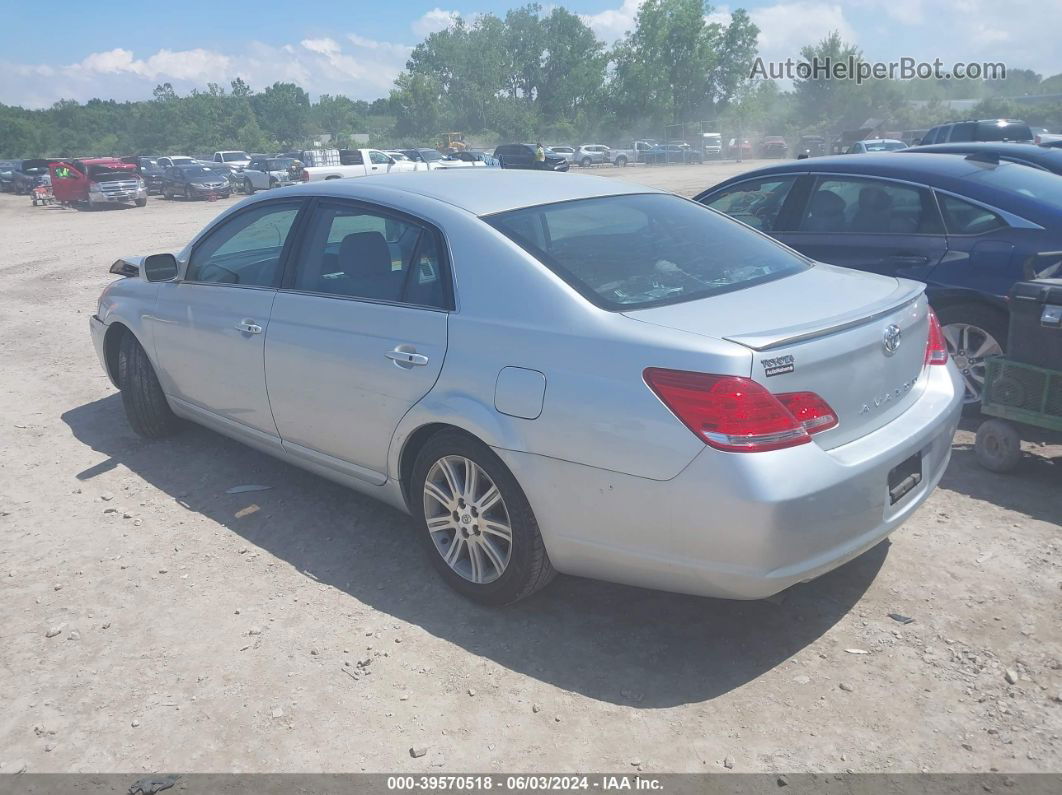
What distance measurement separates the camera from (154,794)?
A: 272cm

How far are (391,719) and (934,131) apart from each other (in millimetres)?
22247

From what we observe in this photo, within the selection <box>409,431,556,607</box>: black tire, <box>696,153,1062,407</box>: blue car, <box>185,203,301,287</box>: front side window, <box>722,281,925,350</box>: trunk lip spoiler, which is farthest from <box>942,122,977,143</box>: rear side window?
<box>409,431,556,607</box>: black tire

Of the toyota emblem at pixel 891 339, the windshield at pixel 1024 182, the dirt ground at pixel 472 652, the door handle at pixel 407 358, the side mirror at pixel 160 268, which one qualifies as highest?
the windshield at pixel 1024 182

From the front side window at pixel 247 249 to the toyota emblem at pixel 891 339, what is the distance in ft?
9.37

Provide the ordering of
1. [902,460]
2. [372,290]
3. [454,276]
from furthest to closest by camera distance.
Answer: [372,290], [454,276], [902,460]

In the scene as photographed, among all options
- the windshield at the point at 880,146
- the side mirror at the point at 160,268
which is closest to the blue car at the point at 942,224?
the side mirror at the point at 160,268

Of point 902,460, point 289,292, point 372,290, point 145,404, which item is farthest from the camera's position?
point 145,404

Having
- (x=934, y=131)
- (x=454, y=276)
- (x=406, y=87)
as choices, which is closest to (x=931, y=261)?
(x=454, y=276)

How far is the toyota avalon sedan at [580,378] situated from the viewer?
2873 millimetres

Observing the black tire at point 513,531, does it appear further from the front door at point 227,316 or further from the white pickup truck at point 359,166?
the white pickup truck at point 359,166

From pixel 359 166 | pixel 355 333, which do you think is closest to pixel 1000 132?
pixel 355 333

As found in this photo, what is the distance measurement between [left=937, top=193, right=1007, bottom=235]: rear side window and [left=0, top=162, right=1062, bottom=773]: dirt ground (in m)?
1.53

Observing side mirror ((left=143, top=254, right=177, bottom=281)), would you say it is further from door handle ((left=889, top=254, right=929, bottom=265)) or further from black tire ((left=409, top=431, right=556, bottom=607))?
door handle ((left=889, top=254, right=929, bottom=265))

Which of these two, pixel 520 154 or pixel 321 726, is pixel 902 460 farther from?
pixel 520 154
